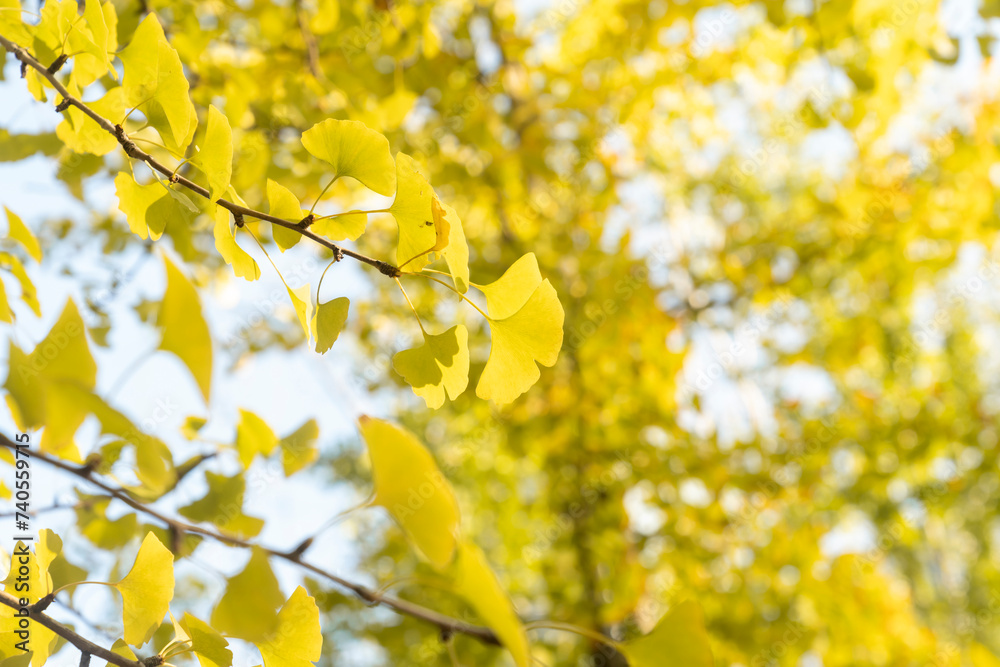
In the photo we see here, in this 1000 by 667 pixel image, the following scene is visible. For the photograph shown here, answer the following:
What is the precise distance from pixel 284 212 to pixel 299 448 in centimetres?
21

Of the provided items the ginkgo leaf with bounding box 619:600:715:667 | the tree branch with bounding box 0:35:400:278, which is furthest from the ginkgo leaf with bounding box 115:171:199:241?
the ginkgo leaf with bounding box 619:600:715:667

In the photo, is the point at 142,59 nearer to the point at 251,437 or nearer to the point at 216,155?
the point at 216,155

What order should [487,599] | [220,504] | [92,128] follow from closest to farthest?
[487,599], [92,128], [220,504]

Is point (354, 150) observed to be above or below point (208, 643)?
above

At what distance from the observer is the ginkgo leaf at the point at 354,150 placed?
0.26m

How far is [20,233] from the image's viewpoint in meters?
0.33

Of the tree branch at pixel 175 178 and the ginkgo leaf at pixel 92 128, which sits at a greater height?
the ginkgo leaf at pixel 92 128

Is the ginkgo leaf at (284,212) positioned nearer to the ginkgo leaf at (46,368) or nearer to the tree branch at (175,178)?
the tree branch at (175,178)

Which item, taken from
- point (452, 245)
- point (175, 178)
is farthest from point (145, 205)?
point (452, 245)

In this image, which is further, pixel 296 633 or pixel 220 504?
pixel 220 504

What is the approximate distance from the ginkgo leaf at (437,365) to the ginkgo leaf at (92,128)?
18 centimetres

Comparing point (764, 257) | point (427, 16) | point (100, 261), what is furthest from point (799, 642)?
point (100, 261)

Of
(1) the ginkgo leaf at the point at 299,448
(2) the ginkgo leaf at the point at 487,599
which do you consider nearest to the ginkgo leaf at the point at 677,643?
(2) the ginkgo leaf at the point at 487,599

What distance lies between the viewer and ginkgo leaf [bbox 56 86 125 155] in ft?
0.93
